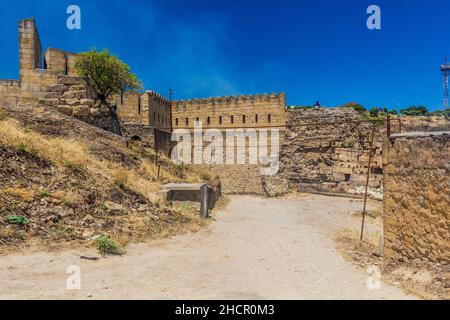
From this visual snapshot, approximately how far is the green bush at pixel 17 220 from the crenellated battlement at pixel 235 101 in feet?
69.5

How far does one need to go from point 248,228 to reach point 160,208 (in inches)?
111

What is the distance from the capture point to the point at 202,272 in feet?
18.0

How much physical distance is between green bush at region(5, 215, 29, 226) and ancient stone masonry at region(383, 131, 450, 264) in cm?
696

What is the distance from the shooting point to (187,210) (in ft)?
32.7

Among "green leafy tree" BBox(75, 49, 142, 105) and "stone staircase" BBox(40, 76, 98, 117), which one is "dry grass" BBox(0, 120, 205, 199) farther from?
"green leafy tree" BBox(75, 49, 142, 105)

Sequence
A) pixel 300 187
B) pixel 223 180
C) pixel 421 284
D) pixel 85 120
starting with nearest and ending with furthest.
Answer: pixel 421 284 → pixel 85 120 → pixel 300 187 → pixel 223 180

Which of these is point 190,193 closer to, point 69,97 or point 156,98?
point 69,97

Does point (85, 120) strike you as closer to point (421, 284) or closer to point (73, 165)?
point (73, 165)

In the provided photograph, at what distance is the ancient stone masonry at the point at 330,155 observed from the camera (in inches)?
835

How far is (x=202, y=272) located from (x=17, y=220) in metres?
3.49

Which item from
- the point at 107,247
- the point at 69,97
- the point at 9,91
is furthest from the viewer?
the point at 69,97

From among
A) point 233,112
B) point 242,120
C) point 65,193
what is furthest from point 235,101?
point 65,193

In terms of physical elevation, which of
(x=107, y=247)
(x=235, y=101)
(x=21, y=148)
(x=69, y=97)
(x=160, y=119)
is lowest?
(x=107, y=247)
